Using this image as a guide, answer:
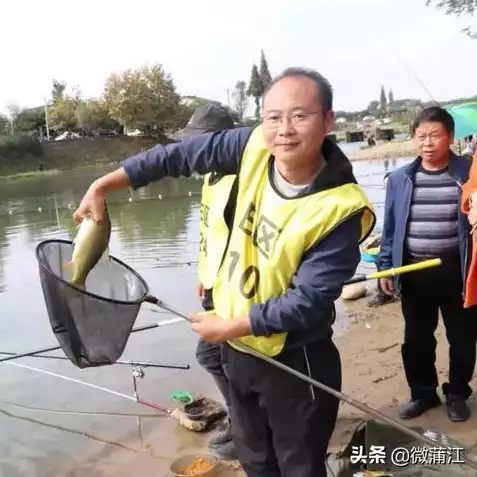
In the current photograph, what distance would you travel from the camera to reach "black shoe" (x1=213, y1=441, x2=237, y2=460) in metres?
3.89

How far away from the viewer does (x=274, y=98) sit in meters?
2.11

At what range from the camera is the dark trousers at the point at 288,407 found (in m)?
2.25

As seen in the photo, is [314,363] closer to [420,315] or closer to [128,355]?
[420,315]

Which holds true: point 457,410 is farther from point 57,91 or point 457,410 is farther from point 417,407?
point 57,91

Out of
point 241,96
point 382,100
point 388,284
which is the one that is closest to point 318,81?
point 388,284

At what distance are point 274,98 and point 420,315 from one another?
2300 millimetres

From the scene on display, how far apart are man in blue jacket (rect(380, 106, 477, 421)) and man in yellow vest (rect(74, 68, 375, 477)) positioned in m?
1.63

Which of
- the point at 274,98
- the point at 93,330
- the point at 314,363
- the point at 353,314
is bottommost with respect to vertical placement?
the point at 353,314

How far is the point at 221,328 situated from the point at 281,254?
1.10 ft

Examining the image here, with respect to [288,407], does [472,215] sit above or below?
above

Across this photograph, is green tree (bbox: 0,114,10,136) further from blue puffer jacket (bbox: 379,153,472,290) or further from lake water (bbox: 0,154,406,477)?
Result: blue puffer jacket (bbox: 379,153,472,290)

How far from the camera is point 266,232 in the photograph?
216 centimetres

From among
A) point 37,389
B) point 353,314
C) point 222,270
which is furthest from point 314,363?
point 353,314

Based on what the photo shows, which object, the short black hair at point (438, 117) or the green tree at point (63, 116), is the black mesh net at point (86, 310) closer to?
the short black hair at point (438, 117)
